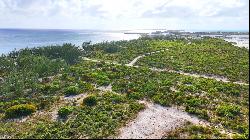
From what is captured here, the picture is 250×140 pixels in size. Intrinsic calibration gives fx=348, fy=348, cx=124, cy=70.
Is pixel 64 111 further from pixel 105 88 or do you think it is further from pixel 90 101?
pixel 105 88

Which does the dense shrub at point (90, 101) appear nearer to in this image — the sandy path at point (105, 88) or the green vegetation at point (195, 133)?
the sandy path at point (105, 88)

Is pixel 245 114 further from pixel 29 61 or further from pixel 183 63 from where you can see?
pixel 29 61

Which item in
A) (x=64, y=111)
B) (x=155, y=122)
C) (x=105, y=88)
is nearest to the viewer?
(x=155, y=122)

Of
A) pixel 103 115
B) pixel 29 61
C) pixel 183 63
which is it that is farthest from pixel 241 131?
pixel 29 61

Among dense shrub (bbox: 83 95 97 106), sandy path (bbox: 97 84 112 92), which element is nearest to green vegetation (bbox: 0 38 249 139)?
dense shrub (bbox: 83 95 97 106)

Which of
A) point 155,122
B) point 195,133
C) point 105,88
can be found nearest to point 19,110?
point 105,88

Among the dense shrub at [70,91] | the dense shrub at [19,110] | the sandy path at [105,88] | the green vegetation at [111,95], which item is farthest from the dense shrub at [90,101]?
the sandy path at [105,88]

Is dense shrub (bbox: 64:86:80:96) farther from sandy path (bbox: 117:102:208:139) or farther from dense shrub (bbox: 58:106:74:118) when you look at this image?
sandy path (bbox: 117:102:208:139)
